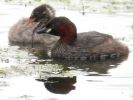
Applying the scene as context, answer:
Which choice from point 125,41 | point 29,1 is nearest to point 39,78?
point 125,41

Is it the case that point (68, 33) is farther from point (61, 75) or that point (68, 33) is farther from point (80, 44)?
point (61, 75)

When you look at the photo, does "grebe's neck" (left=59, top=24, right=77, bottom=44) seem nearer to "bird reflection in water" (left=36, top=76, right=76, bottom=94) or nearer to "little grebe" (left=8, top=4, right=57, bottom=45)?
"little grebe" (left=8, top=4, right=57, bottom=45)

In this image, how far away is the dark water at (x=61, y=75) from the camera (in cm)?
1225

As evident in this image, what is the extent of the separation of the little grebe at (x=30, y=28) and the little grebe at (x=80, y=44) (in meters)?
1.65

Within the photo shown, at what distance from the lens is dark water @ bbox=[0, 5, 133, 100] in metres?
12.2

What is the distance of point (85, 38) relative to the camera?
16.4 meters

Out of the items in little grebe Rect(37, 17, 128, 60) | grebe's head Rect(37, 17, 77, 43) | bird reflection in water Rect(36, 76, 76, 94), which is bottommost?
bird reflection in water Rect(36, 76, 76, 94)

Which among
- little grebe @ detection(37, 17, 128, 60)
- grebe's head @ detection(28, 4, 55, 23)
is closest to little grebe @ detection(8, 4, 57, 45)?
grebe's head @ detection(28, 4, 55, 23)

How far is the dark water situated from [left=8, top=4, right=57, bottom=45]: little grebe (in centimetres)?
73

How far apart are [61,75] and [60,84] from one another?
0.72m

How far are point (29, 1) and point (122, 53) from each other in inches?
326

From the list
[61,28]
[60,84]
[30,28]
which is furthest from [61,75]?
[30,28]

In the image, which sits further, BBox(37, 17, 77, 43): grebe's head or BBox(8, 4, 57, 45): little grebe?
BBox(8, 4, 57, 45): little grebe

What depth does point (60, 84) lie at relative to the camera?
43.3ft
